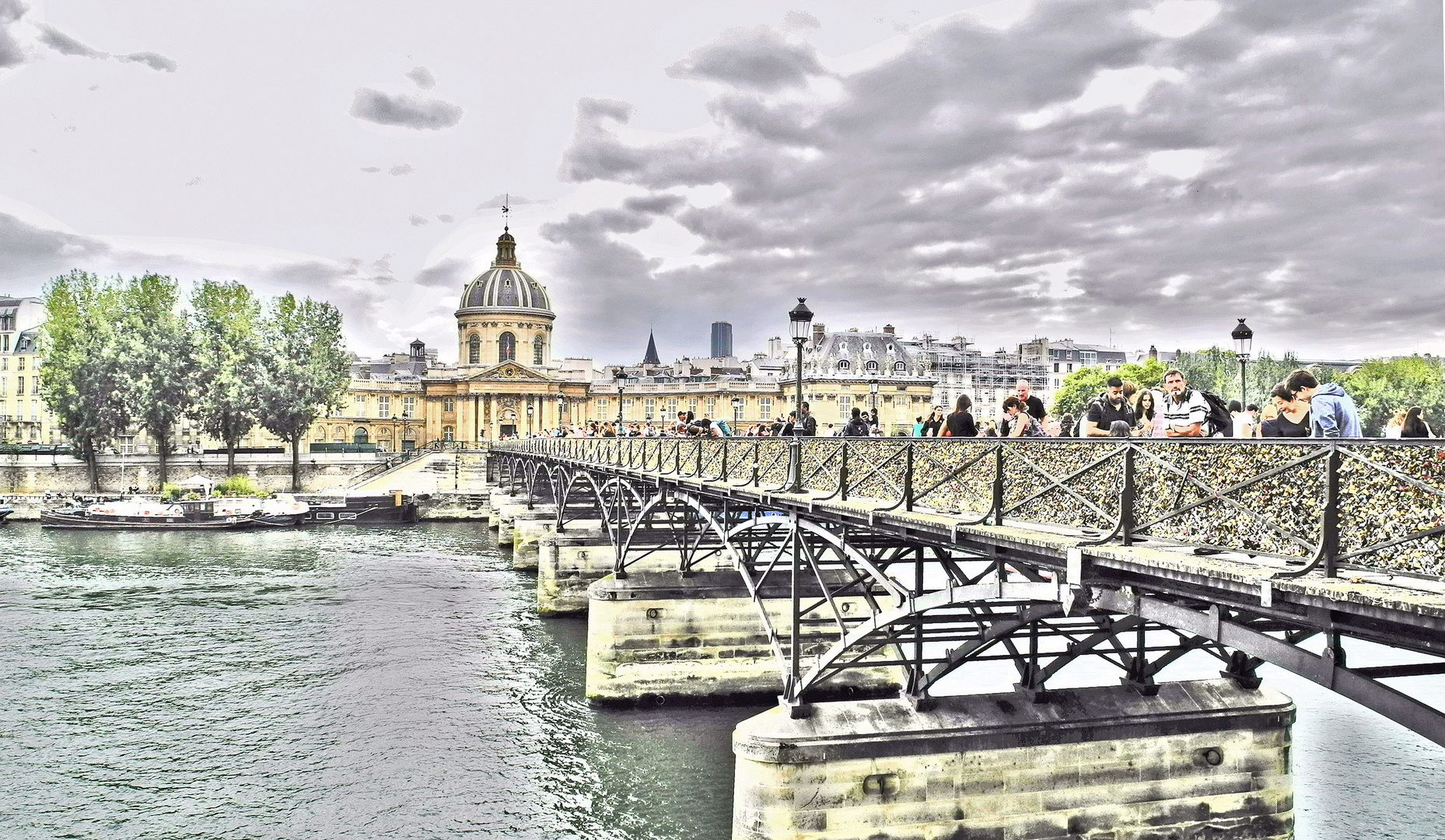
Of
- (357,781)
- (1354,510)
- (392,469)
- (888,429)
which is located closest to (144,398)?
(392,469)

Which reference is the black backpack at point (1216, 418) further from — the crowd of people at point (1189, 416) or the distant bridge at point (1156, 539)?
the distant bridge at point (1156, 539)

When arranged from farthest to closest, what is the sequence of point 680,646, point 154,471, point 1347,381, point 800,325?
point 154,471, point 1347,381, point 680,646, point 800,325

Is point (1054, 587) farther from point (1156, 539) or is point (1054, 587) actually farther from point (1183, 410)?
point (1183, 410)

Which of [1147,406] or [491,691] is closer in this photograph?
[1147,406]

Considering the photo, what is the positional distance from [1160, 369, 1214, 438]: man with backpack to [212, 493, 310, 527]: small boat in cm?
5936

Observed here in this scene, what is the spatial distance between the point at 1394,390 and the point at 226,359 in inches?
2851

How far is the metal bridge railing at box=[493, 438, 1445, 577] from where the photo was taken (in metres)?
5.77

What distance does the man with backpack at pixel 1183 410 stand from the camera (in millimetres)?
9023

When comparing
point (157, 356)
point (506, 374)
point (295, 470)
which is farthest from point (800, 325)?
point (506, 374)

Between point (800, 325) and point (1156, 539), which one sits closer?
point (1156, 539)

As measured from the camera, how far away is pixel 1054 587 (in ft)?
28.3

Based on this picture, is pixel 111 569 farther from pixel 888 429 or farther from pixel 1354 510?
pixel 888 429

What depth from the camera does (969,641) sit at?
12039mm

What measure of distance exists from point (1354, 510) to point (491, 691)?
2020 cm
